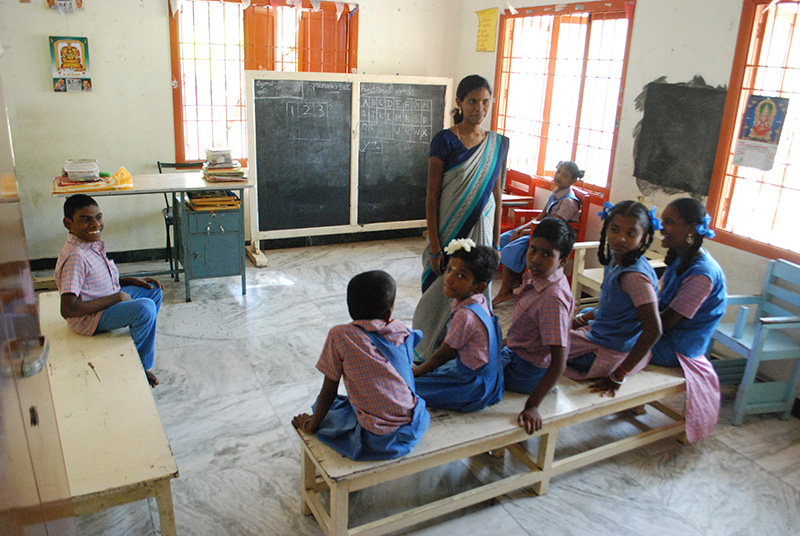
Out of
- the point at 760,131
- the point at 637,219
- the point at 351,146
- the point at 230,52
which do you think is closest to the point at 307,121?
the point at 351,146

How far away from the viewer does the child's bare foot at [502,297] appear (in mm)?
4379

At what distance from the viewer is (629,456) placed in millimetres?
2709

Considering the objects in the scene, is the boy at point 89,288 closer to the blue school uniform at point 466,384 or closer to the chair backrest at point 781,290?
the blue school uniform at point 466,384

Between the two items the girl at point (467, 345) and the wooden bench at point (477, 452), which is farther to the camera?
the girl at point (467, 345)

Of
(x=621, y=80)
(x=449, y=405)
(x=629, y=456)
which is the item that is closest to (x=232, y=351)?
(x=449, y=405)

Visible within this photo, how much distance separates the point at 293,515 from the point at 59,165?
3614 mm

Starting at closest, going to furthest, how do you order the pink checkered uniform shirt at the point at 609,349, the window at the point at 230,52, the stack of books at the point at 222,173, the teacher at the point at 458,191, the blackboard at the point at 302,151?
1. the pink checkered uniform shirt at the point at 609,349
2. the teacher at the point at 458,191
3. the stack of books at the point at 222,173
4. the window at the point at 230,52
5. the blackboard at the point at 302,151

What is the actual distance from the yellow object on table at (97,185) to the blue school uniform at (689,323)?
10.6 ft

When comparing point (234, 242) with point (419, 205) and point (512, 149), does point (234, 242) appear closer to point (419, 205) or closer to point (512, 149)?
point (419, 205)

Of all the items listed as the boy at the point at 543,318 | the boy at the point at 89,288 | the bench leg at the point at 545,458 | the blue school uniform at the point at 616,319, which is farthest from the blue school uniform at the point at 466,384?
the boy at the point at 89,288

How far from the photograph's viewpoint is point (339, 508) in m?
1.92

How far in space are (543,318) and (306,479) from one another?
1.03 meters

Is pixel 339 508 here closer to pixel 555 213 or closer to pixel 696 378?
pixel 696 378

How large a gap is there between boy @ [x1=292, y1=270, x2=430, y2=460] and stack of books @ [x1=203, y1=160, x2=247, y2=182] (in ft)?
8.68
